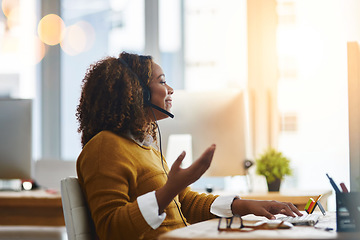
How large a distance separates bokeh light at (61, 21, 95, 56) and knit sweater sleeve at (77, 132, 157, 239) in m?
2.94


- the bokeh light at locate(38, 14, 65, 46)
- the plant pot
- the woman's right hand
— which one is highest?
the bokeh light at locate(38, 14, 65, 46)

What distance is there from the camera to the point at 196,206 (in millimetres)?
1613

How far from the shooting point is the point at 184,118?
2.61m

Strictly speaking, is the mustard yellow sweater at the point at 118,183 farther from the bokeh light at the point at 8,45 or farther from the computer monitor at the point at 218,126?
the bokeh light at the point at 8,45

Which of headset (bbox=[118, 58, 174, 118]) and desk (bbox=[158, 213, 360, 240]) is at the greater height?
headset (bbox=[118, 58, 174, 118])

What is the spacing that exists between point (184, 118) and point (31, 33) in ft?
6.88

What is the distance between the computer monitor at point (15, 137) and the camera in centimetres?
268

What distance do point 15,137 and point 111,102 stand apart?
1412 millimetres

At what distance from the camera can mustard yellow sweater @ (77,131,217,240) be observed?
1221mm

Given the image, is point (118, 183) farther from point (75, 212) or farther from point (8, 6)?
point (8, 6)

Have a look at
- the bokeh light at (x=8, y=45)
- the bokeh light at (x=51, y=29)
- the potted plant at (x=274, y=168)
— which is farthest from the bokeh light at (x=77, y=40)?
the potted plant at (x=274, y=168)

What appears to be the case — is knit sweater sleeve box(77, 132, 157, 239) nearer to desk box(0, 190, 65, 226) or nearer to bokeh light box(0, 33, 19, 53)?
desk box(0, 190, 65, 226)

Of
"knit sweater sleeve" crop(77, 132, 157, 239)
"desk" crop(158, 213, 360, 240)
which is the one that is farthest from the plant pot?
"desk" crop(158, 213, 360, 240)

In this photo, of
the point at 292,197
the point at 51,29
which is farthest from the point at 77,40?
the point at 292,197
